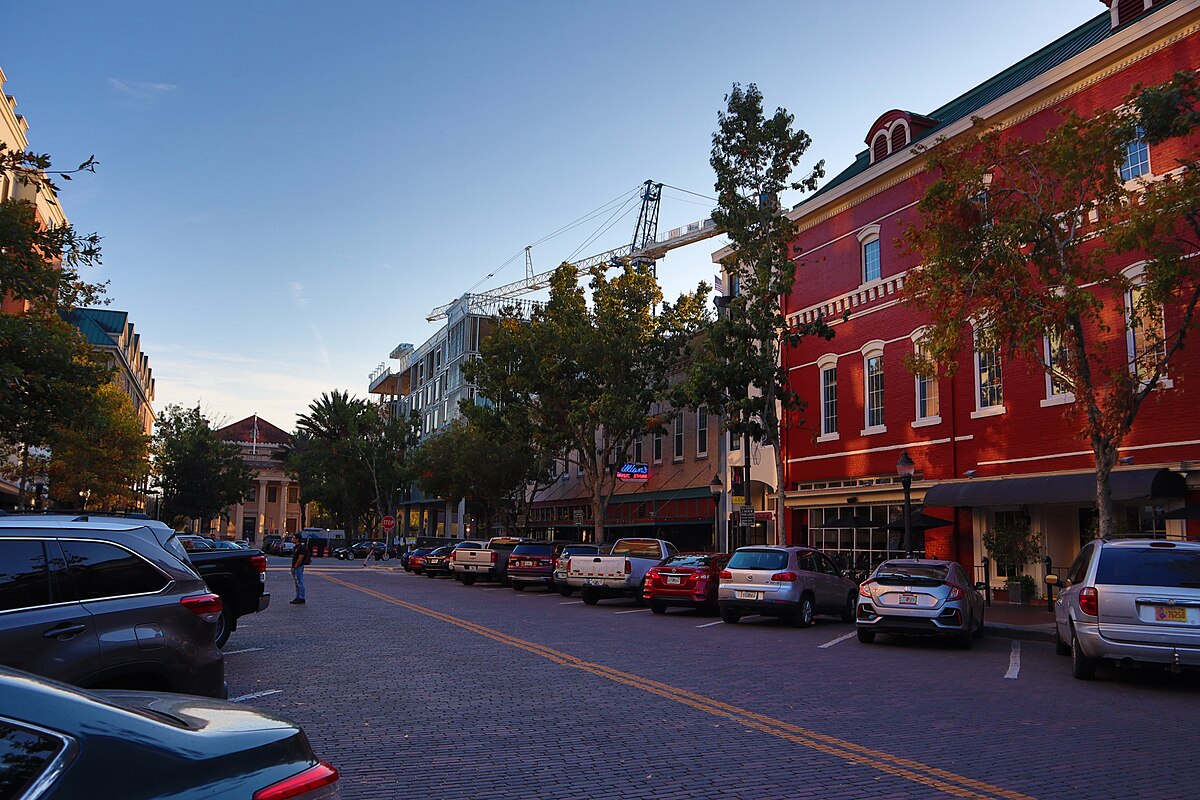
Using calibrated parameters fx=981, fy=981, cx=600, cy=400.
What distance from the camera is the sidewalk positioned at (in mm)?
17500

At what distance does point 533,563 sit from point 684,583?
8.66 meters

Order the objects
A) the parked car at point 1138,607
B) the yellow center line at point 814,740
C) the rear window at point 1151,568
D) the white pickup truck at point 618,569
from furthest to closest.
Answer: the white pickup truck at point 618,569 → the rear window at point 1151,568 → the parked car at point 1138,607 → the yellow center line at point 814,740

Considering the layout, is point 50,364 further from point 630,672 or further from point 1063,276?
point 1063,276

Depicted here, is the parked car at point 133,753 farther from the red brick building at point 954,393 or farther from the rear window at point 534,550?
the rear window at point 534,550

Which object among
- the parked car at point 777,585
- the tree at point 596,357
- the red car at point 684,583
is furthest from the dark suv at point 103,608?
the tree at point 596,357

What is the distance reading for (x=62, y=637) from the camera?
5848 mm

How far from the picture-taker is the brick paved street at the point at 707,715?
667 cm

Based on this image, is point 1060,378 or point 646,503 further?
point 646,503

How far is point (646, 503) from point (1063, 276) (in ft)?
86.8

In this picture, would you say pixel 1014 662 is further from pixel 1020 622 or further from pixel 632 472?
pixel 632 472

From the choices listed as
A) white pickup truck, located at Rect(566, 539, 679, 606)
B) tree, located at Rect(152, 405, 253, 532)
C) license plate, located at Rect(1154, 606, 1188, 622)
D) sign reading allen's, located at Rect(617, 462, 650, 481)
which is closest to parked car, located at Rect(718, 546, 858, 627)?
white pickup truck, located at Rect(566, 539, 679, 606)

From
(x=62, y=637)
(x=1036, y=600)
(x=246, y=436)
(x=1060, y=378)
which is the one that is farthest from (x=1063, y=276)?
(x=246, y=436)

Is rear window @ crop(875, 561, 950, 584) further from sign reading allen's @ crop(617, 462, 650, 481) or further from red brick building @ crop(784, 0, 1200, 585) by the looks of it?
sign reading allen's @ crop(617, 462, 650, 481)

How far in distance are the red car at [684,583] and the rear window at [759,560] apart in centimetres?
159
